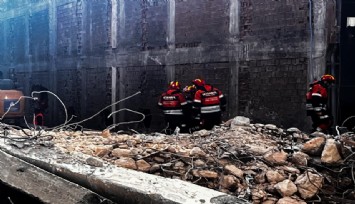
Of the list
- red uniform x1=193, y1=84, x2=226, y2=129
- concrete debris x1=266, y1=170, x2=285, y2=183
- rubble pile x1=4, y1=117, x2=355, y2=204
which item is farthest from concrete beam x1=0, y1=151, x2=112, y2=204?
red uniform x1=193, y1=84, x2=226, y2=129

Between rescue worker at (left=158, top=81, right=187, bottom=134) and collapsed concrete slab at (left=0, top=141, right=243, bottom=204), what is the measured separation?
507 cm

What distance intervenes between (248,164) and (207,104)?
12.5ft

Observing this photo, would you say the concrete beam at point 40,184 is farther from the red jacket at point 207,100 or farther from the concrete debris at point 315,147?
the red jacket at point 207,100

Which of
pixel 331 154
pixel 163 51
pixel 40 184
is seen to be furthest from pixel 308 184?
pixel 163 51

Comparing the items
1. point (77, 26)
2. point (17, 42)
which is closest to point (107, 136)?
point (77, 26)

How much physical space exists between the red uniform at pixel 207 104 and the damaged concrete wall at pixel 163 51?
91 cm

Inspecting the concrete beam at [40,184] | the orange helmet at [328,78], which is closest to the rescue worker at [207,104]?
the orange helmet at [328,78]

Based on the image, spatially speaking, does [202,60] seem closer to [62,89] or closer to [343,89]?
[343,89]

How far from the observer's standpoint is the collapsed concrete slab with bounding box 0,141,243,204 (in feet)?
9.08

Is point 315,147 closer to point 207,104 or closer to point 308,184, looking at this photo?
point 308,184

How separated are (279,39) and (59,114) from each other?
10.2m

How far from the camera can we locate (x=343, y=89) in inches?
304

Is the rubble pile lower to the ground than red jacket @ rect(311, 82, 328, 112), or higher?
lower

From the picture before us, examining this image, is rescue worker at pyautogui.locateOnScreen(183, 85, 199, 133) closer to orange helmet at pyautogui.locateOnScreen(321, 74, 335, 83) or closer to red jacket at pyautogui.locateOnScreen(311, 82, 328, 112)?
red jacket at pyautogui.locateOnScreen(311, 82, 328, 112)
